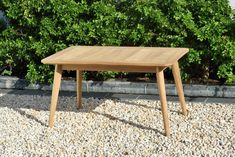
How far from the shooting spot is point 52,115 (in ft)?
16.8

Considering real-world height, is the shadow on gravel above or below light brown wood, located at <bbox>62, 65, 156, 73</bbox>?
below

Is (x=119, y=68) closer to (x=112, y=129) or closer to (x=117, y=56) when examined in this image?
(x=117, y=56)

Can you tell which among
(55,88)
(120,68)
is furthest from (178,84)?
(55,88)

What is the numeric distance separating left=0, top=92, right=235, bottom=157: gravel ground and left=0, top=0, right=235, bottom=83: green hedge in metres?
0.66

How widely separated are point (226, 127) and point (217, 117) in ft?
1.13

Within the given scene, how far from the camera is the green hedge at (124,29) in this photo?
6113 millimetres

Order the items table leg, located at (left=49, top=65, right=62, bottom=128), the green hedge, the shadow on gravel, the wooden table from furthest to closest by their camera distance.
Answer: the green hedge < the shadow on gravel < table leg, located at (left=49, top=65, right=62, bottom=128) < the wooden table

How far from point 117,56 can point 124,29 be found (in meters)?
1.53

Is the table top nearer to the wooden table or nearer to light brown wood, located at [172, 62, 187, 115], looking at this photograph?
the wooden table

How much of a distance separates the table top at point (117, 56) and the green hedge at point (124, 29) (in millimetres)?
936

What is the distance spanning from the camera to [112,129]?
5.04 m

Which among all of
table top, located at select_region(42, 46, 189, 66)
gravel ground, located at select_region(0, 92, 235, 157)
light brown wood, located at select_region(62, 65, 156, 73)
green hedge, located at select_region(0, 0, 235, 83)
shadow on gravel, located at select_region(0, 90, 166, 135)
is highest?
green hedge, located at select_region(0, 0, 235, 83)

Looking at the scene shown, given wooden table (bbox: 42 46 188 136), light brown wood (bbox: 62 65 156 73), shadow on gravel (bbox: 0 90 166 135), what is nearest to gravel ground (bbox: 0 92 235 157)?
shadow on gravel (bbox: 0 90 166 135)

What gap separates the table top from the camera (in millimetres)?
4582
